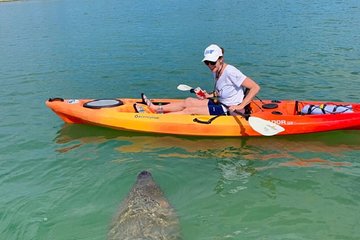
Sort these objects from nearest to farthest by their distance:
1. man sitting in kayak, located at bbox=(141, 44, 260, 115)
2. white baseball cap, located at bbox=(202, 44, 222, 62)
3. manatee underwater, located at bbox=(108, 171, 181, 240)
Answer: manatee underwater, located at bbox=(108, 171, 181, 240)
white baseball cap, located at bbox=(202, 44, 222, 62)
man sitting in kayak, located at bbox=(141, 44, 260, 115)

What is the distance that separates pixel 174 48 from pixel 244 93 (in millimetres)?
9076

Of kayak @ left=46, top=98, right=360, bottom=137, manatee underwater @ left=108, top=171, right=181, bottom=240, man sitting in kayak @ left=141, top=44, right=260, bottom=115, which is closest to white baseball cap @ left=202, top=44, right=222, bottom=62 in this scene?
man sitting in kayak @ left=141, top=44, right=260, bottom=115

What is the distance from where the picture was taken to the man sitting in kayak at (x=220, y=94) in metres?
6.78

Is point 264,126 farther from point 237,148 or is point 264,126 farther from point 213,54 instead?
point 213,54

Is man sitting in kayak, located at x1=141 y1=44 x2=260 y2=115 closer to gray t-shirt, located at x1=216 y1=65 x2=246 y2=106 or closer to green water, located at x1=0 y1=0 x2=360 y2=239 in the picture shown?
gray t-shirt, located at x1=216 y1=65 x2=246 y2=106

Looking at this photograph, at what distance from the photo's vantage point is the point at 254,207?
5320 mm

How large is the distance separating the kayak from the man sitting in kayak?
0.22 m

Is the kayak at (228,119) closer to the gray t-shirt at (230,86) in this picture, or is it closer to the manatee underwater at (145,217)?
the gray t-shirt at (230,86)

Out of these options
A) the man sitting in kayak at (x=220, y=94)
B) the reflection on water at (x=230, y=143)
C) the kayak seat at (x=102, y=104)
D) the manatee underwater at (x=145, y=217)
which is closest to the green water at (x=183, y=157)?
the reflection on water at (x=230, y=143)

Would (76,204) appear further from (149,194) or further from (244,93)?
(244,93)

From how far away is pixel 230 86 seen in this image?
23.3 feet

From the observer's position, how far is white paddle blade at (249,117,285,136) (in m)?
6.77

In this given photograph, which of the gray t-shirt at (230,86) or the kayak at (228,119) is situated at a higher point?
the gray t-shirt at (230,86)

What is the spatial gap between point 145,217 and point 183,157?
7.52 ft
